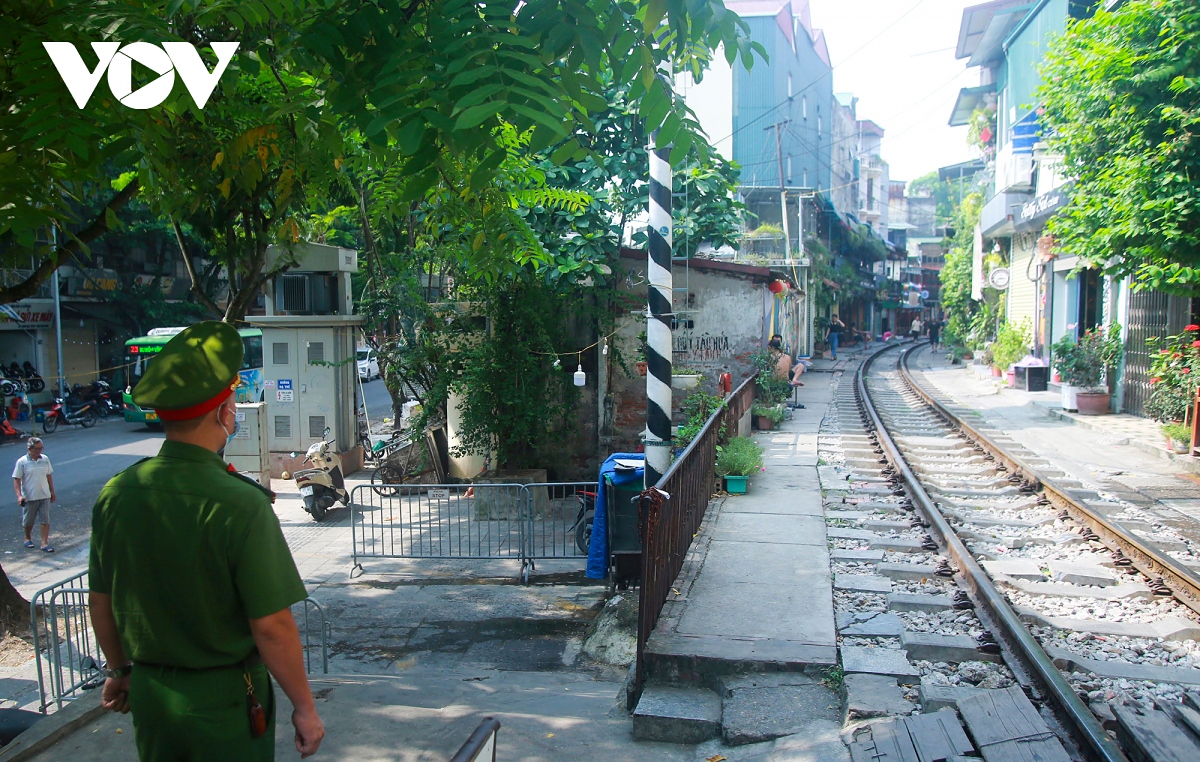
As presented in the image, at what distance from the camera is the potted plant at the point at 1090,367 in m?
15.6

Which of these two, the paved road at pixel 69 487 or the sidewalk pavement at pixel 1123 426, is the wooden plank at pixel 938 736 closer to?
the sidewalk pavement at pixel 1123 426

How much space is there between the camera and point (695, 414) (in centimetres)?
1180

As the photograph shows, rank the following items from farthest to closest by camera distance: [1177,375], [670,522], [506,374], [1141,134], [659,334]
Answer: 1. [506,374]
2. [1177,375]
3. [1141,134]
4. [659,334]
5. [670,522]

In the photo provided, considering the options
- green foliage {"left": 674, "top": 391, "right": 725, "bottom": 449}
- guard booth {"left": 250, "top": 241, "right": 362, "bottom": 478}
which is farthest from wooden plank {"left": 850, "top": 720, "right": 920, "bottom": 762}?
guard booth {"left": 250, "top": 241, "right": 362, "bottom": 478}

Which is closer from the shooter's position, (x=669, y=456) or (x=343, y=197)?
(x=669, y=456)

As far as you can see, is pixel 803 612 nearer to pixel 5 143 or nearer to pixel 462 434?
pixel 5 143

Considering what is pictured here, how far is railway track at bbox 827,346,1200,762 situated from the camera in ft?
13.2

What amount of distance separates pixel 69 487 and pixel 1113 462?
16.8 metres

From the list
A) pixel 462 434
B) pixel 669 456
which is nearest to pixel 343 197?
pixel 462 434

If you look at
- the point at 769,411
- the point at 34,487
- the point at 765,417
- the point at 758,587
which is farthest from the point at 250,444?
the point at 758,587

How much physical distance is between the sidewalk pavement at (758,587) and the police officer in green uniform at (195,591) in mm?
2780

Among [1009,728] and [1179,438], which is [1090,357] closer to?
[1179,438]

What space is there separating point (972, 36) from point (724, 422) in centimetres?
2434

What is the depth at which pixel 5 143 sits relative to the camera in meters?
4.50
